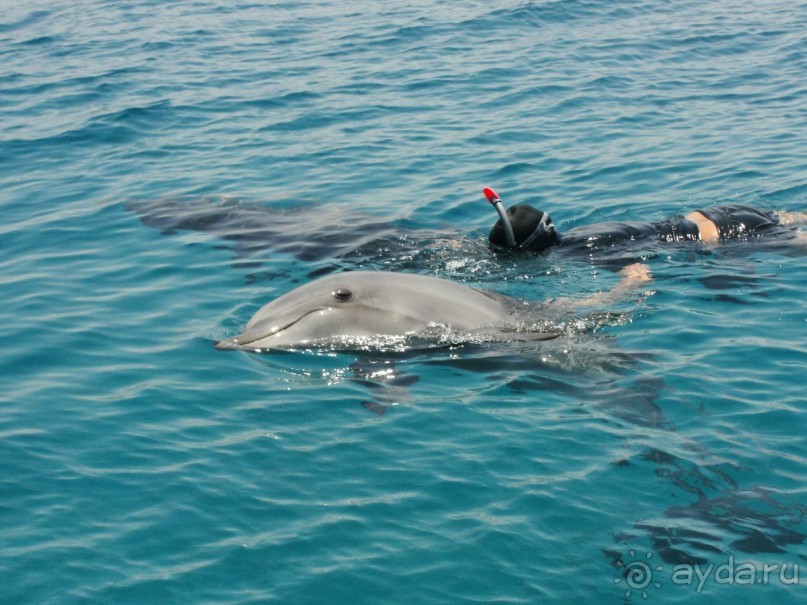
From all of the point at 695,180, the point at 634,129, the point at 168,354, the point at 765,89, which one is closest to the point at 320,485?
the point at 168,354

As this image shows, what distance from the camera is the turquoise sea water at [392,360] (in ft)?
20.1

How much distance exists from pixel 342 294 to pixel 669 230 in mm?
4744

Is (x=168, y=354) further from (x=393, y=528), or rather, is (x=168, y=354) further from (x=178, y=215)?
(x=178, y=215)

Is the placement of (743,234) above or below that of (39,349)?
below

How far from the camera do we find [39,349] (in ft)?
30.3

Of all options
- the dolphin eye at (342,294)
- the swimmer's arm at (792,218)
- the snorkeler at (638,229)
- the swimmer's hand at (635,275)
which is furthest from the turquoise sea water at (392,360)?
the swimmer's arm at (792,218)

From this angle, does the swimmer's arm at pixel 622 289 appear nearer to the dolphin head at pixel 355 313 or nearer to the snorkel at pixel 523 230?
the snorkel at pixel 523 230

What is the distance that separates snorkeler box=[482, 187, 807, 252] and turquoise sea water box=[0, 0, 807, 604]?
28cm

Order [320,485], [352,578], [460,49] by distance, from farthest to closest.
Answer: [460,49] → [320,485] → [352,578]

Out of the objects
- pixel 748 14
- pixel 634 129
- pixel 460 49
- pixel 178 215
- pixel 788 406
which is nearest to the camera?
pixel 788 406

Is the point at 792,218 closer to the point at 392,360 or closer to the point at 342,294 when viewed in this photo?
the point at 392,360

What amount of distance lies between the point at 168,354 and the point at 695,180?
26.3 feet

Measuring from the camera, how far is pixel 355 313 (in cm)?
859

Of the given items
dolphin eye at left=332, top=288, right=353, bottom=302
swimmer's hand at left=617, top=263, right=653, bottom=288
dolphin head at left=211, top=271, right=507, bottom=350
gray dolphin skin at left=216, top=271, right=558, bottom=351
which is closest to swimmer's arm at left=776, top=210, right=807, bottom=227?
swimmer's hand at left=617, top=263, right=653, bottom=288
